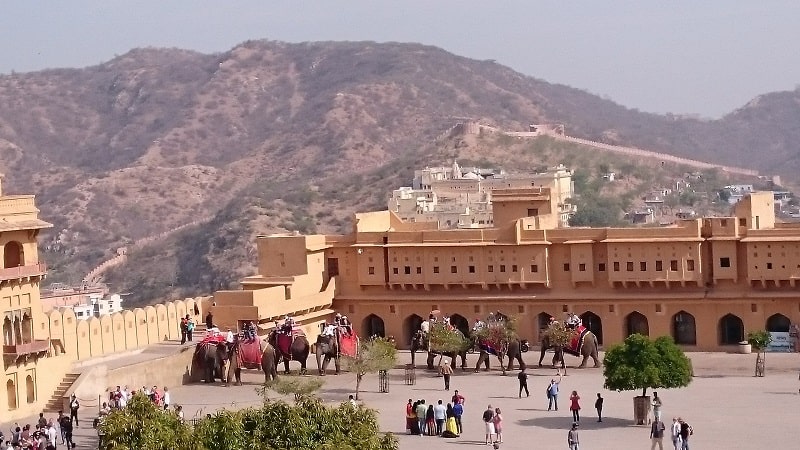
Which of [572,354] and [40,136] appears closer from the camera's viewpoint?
[572,354]

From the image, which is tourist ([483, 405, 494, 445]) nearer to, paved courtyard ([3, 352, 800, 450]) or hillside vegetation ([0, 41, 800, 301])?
paved courtyard ([3, 352, 800, 450])

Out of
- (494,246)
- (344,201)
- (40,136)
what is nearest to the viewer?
(494,246)

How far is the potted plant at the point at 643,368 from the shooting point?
31.8 m

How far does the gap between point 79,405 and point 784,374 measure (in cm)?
1638

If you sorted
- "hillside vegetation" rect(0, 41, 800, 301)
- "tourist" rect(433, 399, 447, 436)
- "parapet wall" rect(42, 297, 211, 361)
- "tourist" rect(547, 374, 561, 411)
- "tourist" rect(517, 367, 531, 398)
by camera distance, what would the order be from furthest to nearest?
"hillside vegetation" rect(0, 41, 800, 301) < "parapet wall" rect(42, 297, 211, 361) < "tourist" rect(517, 367, 531, 398) < "tourist" rect(547, 374, 561, 411) < "tourist" rect(433, 399, 447, 436)

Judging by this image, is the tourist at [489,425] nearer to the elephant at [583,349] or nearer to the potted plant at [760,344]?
the elephant at [583,349]

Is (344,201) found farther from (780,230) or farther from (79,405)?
(79,405)

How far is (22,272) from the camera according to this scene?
33719 mm

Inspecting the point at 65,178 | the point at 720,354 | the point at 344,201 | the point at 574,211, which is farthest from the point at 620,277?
the point at 65,178

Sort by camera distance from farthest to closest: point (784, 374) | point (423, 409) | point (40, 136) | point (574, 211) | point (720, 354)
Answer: point (40, 136)
point (574, 211)
point (720, 354)
point (784, 374)
point (423, 409)

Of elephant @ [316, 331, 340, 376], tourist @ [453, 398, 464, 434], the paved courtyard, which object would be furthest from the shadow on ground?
elephant @ [316, 331, 340, 376]

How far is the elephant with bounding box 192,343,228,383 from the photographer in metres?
38.1

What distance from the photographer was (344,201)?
349ft

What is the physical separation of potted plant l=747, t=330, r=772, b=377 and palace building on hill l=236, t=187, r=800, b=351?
1968 millimetres
